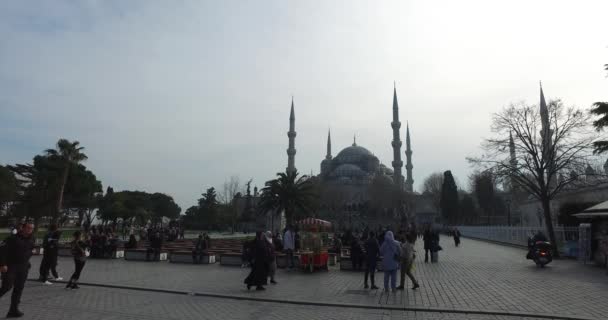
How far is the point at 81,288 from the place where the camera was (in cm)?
951

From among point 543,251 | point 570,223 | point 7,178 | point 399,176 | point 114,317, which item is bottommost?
point 114,317

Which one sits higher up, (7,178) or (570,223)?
(7,178)

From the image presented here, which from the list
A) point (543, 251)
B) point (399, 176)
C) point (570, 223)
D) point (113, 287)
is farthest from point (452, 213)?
point (113, 287)

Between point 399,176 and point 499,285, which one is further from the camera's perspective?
point 399,176

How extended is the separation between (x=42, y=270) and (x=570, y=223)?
945 inches

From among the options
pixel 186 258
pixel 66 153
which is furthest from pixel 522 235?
pixel 66 153

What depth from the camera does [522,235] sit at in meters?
25.1

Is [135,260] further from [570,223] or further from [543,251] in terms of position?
[570,223]

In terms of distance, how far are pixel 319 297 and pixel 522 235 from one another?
21.5 metres

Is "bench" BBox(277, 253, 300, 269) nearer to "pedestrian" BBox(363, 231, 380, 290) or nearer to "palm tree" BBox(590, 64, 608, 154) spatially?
"pedestrian" BBox(363, 231, 380, 290)

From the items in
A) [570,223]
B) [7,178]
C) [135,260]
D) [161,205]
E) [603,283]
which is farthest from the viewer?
[161,205]

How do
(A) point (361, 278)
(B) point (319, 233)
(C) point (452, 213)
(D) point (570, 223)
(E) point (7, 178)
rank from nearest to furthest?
(A) point (361, 278) → (B) point (319, 233) → (D) point (570, 223) → (E) point (7, 178) → (C) point (452, 213)

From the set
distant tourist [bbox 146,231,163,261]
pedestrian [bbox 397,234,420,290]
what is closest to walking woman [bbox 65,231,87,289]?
distant tourist [bbox 146,231,163,261]

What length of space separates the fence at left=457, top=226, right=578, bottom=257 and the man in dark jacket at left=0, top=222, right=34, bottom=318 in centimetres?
1936
